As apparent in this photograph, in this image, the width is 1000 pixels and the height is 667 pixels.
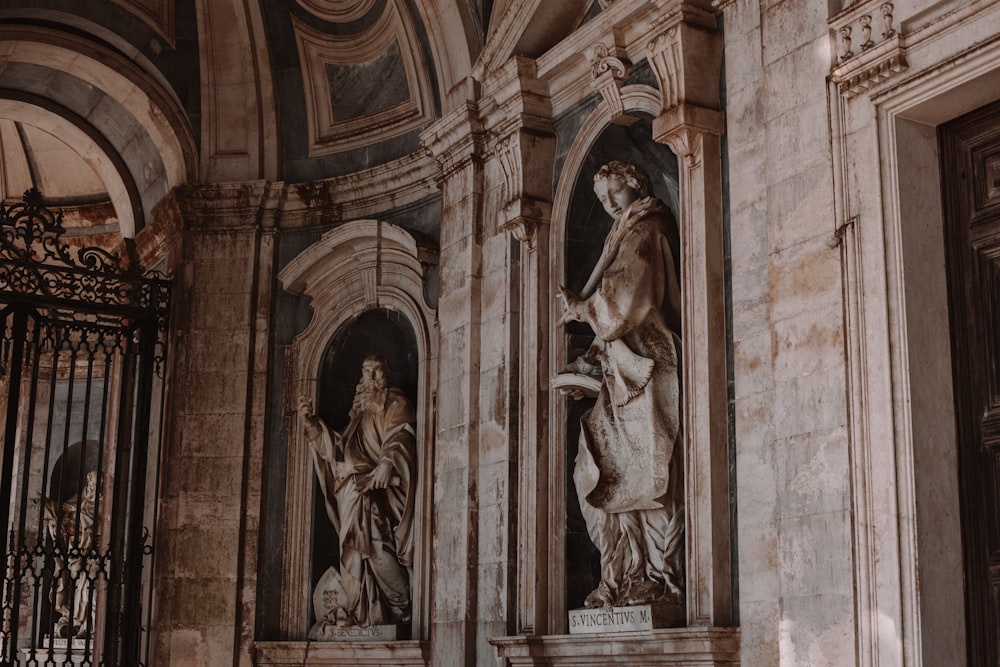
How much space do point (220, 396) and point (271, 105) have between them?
2.81m

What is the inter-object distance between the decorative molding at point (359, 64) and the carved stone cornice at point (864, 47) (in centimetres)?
545

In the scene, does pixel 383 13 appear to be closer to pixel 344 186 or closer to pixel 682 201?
pixel 344 186

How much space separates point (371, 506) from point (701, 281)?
4.43 m

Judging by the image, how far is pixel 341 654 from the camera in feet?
37.1

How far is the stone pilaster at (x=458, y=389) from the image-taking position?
9.89 meters

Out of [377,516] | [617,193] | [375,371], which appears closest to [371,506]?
[377,516]

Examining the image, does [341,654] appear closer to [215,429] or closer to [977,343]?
[215,429]

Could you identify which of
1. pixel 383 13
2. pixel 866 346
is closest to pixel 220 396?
pixel 383 13

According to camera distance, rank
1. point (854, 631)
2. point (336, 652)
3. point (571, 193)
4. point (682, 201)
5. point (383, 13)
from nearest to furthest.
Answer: point (854, 631) → point (682, 201) → point (571, 193) → point (336, 652) → point (383, 13)

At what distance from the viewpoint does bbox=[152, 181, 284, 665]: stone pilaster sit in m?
11.9

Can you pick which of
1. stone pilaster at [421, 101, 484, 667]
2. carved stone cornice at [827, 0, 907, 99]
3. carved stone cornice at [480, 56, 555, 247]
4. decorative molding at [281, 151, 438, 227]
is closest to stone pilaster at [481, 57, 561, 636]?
carved stone cornice at [480, 56, 555, 247]

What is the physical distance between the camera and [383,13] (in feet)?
40.1

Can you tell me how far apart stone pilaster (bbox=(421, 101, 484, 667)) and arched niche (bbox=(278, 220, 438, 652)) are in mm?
684

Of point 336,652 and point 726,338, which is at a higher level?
point 726,338
